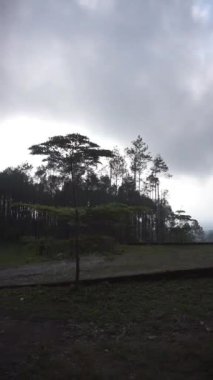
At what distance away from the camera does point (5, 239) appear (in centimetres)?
3731

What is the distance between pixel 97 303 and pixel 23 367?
3.38 meters

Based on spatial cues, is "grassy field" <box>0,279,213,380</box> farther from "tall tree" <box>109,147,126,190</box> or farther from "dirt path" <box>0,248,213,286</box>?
"tall tree" <box>109,147,126,190</box>

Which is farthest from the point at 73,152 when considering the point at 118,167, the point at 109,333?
the point at 118,167

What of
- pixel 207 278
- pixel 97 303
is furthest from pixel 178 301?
pixel 207 278

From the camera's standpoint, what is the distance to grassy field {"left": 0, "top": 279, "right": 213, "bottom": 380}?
514cm

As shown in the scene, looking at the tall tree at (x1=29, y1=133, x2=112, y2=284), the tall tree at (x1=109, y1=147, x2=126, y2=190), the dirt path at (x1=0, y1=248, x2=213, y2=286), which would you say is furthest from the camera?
the tall tree at (x1=109, y1=147, x2=126, y2=190)

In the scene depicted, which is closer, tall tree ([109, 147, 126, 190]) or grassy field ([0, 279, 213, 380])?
grassy field ([0, 279, 213, 380])

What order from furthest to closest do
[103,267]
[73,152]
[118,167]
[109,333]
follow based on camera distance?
[118,167] → [103,267] → [73,152] → [109,333]

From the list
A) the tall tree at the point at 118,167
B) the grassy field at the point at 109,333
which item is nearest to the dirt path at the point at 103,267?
the grassy field at the point at 109,333

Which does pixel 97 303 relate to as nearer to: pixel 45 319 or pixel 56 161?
pixel 45 319

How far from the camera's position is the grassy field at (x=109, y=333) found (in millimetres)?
5145

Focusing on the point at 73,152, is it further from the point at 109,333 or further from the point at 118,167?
the point at 118,167

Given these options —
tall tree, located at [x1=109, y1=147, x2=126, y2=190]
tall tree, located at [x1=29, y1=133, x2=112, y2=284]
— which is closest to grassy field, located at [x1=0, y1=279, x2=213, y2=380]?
tall tree, located at [x1=29, y1=133, x2=112, y2=284]

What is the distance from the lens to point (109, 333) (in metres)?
6.61
